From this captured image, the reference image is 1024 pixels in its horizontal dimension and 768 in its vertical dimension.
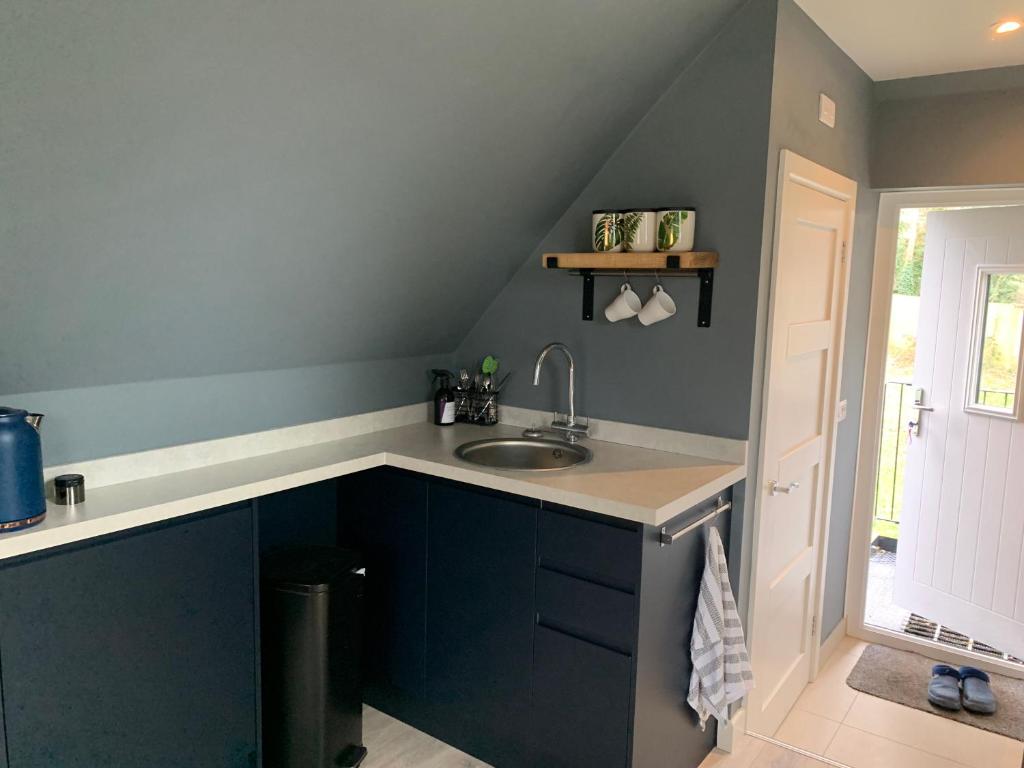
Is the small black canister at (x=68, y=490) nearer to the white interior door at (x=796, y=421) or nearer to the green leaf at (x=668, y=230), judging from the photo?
the green leaf at (x=668, y=230)

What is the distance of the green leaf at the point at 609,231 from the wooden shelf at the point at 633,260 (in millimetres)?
42

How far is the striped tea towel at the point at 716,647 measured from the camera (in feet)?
7.36

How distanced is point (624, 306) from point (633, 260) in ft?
0.61

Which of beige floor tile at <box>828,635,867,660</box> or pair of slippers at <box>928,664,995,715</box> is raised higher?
pair of slippers at <box>928,664,995,715</box>

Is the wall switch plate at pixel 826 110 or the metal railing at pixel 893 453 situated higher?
the wall switch plate at pixel 826 110

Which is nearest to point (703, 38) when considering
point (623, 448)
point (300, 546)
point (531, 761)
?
point (623, 448)

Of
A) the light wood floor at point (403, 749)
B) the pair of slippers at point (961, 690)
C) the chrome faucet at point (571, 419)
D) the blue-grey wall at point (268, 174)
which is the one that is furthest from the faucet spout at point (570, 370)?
the pair of slippers at point (961, 690)

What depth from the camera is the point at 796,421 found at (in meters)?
2.62

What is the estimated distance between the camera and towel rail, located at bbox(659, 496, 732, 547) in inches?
80.2

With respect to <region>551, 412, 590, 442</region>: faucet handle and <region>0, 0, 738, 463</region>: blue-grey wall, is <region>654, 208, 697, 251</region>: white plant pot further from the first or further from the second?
<region>551, 412, 590, 442</region>: faucet handle

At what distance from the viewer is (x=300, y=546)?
2.51m

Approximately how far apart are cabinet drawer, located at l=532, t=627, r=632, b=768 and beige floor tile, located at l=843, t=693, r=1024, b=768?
1.18 metres

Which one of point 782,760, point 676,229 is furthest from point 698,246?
point 782,760

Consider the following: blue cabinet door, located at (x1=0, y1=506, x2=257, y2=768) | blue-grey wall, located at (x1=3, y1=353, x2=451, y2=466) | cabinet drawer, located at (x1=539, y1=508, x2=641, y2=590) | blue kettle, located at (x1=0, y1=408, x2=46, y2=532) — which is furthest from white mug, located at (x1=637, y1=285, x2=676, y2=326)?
blue kettle, located at (x1=0, y1=408, x2=46, y2=532)
